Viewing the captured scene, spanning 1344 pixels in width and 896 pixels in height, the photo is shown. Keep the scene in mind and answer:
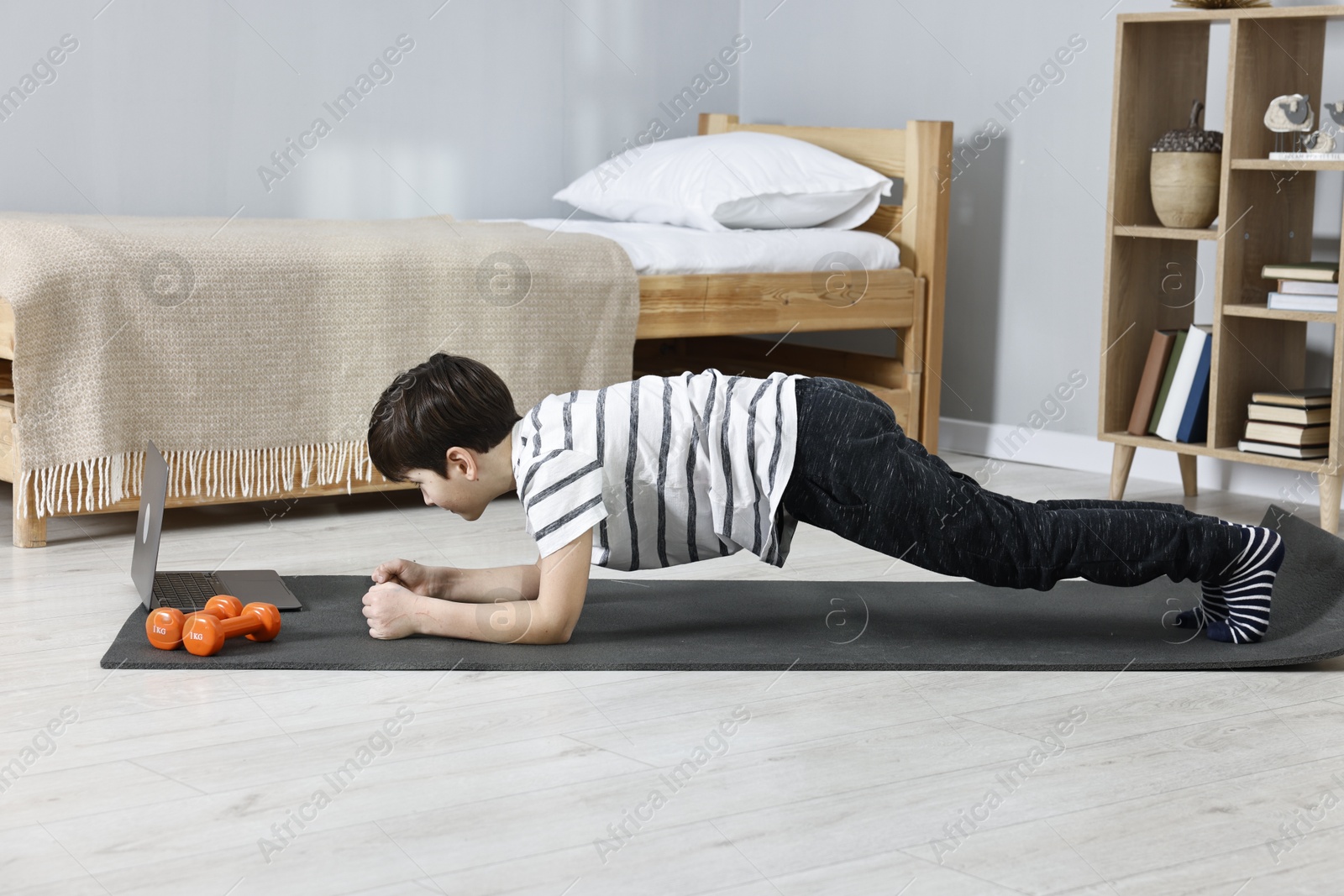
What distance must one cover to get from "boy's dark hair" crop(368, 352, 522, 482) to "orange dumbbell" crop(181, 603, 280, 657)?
250mm

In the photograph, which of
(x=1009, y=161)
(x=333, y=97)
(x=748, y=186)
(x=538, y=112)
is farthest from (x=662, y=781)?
(x=538, y=112)

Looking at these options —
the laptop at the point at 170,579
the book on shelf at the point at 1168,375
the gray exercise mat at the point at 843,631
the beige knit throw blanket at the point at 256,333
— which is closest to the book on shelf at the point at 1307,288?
the book on shelf at the point at 1168,375

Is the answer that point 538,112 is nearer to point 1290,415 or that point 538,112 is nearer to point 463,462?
point 1290,415

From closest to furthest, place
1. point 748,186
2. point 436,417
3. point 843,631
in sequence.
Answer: point 436,417, point 843,631, point 748,186

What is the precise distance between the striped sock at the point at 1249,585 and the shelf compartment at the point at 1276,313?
0.89 meters

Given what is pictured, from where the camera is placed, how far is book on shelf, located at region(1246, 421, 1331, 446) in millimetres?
2467

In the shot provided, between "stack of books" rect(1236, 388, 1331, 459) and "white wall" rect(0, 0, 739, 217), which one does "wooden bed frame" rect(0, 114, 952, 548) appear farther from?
"stack of books" rect(1236, 388, 1331, 459)

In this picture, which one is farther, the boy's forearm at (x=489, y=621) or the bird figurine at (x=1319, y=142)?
the bird figurine at (x=1319, y=142)

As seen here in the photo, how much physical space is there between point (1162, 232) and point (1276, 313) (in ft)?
0.89

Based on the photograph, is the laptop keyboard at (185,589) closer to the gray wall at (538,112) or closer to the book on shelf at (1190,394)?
the gray wall at (538,112)

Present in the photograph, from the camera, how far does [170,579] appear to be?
1932 mm

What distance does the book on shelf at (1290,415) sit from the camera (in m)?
2.46

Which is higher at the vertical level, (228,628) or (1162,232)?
(1162,232)

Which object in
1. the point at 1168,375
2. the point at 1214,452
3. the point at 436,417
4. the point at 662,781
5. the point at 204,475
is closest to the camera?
the point at 662,781
